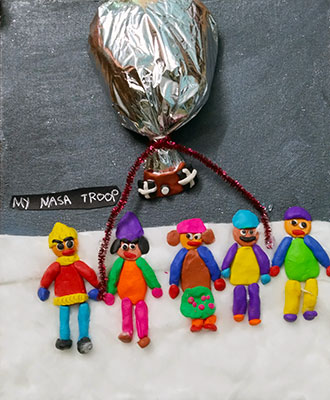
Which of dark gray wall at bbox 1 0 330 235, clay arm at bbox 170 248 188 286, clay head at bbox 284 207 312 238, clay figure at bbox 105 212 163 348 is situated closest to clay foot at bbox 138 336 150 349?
clay figure at bbox 105 212 163 348

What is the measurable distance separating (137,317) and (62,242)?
19cm

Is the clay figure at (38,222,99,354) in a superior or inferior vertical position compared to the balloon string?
Answer: inferior

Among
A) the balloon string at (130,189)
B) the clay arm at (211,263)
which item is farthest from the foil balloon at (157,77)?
the clay arm at (211,263)

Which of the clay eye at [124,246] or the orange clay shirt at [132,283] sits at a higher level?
the clay eye at [124,246]

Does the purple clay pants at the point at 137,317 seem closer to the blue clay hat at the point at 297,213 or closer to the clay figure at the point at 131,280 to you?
the clay figure at the point at 131,280

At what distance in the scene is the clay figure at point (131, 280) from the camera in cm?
82

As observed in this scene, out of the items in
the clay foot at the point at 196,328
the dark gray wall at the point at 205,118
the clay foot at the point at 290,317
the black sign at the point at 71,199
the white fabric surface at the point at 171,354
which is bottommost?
the white fabric surface at the point at 171,354

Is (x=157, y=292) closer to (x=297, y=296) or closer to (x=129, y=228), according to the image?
(x=129, y=228)

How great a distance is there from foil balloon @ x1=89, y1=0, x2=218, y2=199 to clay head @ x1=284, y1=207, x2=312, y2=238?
0.59 feet

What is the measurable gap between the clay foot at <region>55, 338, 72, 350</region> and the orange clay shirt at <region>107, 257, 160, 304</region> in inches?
4.5

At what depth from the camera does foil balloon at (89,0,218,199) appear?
812 millimetres

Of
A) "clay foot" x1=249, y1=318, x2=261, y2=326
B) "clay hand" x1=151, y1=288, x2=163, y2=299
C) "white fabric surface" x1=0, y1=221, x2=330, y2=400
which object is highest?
"clay hand" x1=151, y1=288, x2=163, y2=299

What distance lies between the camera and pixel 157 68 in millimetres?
812

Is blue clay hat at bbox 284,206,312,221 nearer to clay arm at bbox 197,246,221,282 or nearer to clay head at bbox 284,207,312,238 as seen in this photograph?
clay head at bbox 284,207,312,238
